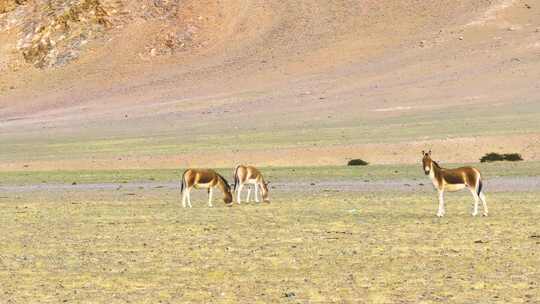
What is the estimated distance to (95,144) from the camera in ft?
180

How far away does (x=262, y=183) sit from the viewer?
26781 mm

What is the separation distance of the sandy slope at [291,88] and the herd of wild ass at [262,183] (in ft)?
58.5

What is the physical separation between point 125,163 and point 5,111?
142ft

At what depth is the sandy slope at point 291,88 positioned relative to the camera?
160 ft

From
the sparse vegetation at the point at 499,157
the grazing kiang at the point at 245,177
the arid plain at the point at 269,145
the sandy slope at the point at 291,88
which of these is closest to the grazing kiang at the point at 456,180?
the arid plain at the point at 269,145

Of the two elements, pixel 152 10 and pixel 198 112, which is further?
pixel 152 10

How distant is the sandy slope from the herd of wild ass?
58.5ft

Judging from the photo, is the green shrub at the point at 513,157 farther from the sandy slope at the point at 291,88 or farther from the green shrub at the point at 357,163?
the green shrub at the point at 357,163

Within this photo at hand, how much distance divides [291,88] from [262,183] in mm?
51568

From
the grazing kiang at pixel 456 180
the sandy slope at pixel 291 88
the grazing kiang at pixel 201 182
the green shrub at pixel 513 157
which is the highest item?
the sandy slope at pixel 291 88

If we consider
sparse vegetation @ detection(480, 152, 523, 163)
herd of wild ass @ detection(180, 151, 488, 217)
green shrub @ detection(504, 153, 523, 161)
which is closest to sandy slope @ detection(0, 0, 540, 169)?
sparse vegetation @ detection(480, 152, 523, 163)

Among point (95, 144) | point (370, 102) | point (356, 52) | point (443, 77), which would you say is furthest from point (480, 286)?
point (356, 52)

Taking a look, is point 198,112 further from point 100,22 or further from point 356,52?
point 100,22

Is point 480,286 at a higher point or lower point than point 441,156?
lower
